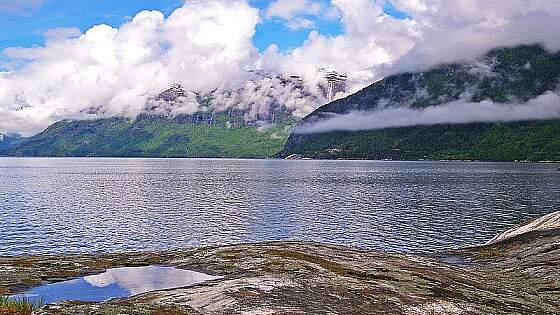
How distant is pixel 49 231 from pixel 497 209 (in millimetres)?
94540

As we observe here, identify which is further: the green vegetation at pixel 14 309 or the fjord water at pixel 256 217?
the fjord water at pixel 256 217

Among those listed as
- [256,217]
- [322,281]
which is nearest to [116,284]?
[322,281]

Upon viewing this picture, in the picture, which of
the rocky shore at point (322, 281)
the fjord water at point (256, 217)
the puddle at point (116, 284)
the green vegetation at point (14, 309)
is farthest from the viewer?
the fjord water at point (256, 217)

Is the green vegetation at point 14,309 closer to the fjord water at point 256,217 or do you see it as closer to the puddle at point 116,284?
the puddle at point 116,284

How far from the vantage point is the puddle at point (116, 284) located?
2344cm

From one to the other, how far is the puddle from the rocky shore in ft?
4.46

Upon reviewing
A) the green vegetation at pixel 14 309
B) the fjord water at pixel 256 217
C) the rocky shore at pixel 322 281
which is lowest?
Result: the fjord water at pixel 256 217

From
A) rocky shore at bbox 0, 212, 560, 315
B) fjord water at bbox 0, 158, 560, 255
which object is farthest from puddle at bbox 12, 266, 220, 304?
fjord water at bbox 0, 158, 560, 255

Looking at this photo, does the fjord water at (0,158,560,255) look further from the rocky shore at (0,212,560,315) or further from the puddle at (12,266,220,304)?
the puddle at (12,266,220,304)

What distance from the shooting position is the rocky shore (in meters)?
20.0

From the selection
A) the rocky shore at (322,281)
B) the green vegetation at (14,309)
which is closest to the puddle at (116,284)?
the rocky shore at (322,281)

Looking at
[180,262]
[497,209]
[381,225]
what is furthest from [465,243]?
[180,262]

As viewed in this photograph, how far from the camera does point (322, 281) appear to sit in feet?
82.3

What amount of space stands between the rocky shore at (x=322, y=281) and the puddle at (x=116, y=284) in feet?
4.46
